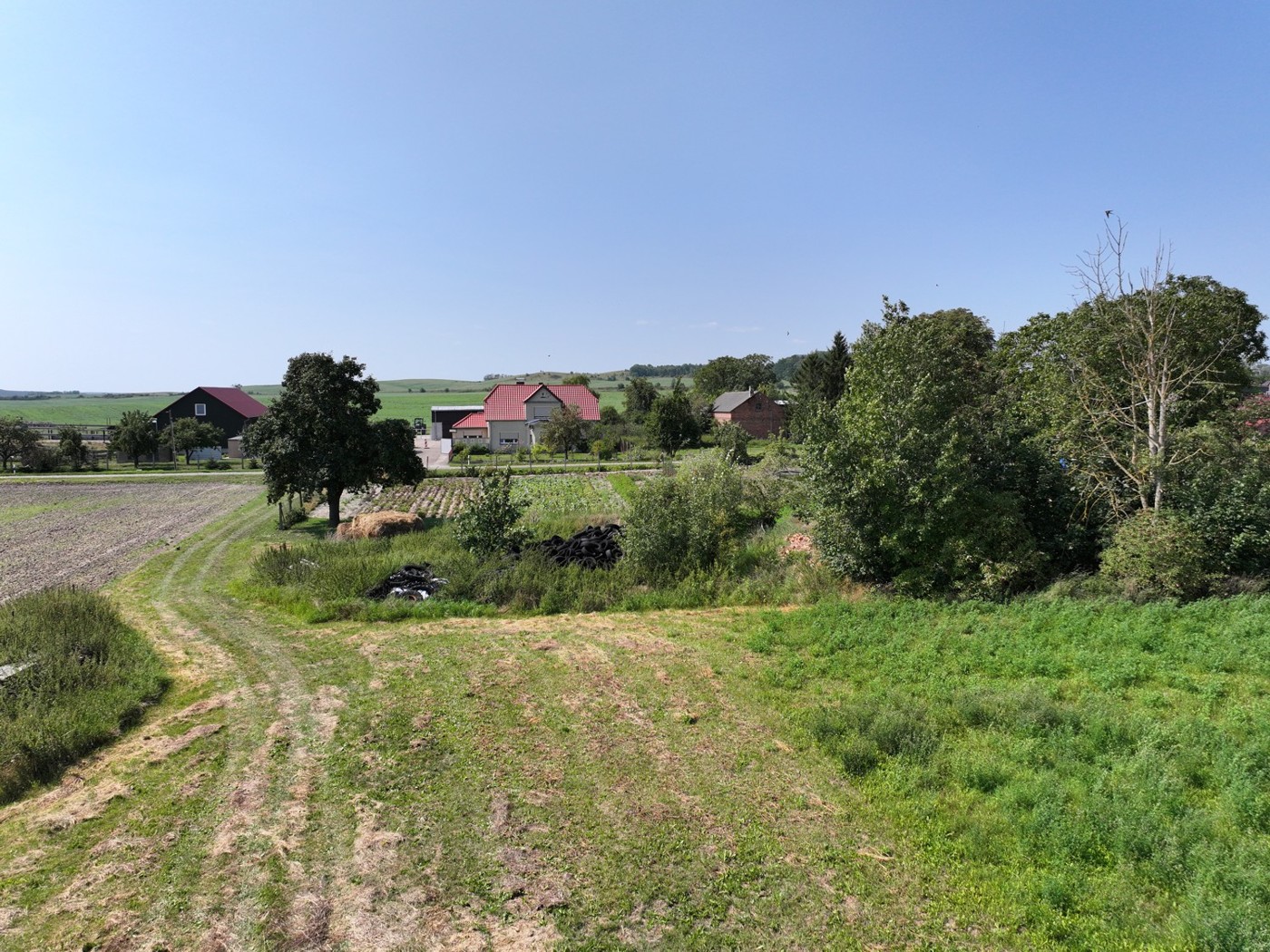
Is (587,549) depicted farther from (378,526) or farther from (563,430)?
(563,430)

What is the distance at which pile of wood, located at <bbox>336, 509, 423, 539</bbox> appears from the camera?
22.4 meters

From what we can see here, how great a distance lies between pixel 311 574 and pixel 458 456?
4236cm

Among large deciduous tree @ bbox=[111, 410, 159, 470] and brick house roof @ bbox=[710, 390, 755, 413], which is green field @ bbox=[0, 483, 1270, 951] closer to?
large deciduous tree @ bbox=[111, 410, 159, 470]

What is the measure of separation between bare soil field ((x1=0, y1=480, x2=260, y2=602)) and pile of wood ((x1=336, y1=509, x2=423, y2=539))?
241 inches

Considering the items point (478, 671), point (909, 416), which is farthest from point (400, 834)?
point (909, 416)

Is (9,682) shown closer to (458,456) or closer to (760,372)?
(458,456)

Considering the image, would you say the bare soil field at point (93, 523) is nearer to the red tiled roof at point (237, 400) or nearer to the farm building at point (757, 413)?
the red tiled roof at point (237, 400)

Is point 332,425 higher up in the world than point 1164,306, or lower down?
lower down

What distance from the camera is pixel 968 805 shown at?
6836mm

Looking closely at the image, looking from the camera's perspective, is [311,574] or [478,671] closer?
[478,671]

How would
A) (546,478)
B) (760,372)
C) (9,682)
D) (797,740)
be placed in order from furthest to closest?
(760,372), (546,478), (9,682), (797,740)

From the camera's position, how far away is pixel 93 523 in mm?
27906

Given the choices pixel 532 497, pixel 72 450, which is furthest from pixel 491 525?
pixel 72 450

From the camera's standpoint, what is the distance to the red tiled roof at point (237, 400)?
6581 centimetres
